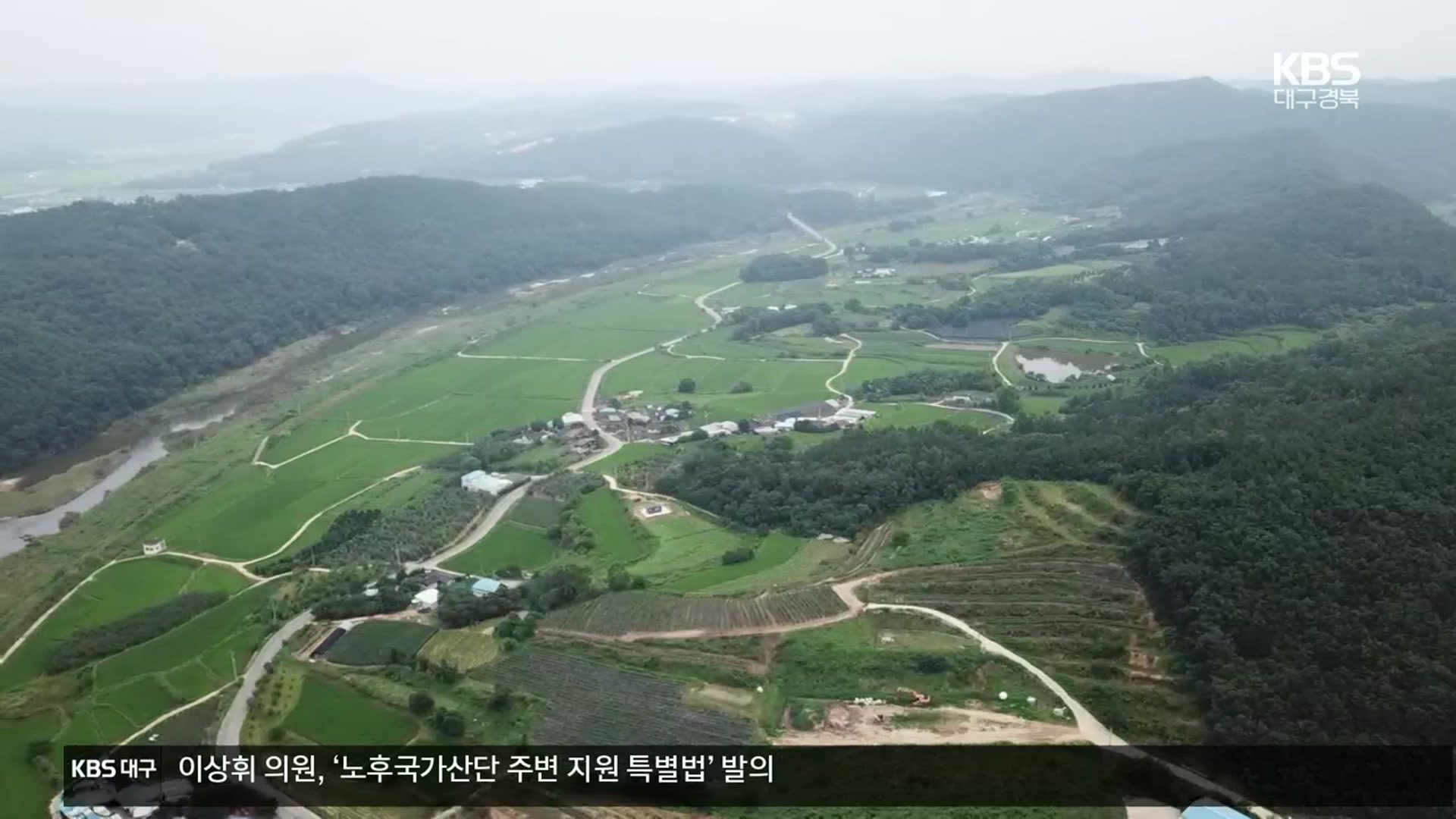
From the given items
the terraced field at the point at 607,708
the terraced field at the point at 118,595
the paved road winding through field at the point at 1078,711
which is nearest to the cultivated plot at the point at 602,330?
the terraced field at the point at 118,595

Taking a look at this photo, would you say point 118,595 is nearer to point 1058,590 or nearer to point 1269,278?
point 1058,590

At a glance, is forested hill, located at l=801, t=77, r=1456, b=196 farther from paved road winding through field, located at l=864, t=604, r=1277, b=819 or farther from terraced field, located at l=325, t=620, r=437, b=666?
terraced field, located at l=325, t=620, r=437, b=666

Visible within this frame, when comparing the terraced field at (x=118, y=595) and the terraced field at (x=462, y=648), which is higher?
the terraced field at (x=462, y=648)

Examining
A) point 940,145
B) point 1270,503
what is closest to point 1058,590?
point 1270,503

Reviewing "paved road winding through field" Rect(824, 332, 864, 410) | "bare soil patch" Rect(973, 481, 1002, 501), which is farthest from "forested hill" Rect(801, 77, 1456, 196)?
"bare soil patch" Rect(973, 481, 1002, 501)

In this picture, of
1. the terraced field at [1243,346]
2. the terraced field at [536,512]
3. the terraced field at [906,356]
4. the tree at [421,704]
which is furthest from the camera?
the terraced field at [906,356]

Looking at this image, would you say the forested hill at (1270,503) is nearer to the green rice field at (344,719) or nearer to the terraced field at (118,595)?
the green rice field at (344,719)

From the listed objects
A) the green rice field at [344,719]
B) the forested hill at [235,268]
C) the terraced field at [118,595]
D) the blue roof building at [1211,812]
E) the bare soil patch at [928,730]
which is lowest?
the blue roof building at [1211,812]
